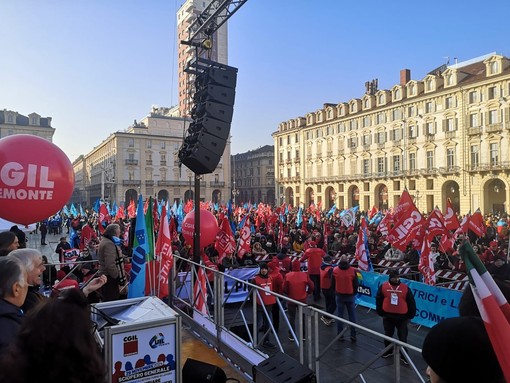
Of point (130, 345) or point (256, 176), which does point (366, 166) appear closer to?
point (256, 176)

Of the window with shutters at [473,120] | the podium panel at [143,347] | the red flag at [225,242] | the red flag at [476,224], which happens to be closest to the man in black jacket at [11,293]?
the podium panel at [143,347]

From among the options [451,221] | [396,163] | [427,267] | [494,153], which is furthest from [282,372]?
[396,163]

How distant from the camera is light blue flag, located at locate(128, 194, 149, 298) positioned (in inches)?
291

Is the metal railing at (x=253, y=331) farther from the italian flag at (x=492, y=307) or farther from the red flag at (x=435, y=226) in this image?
the red flag at (x=435, y=226)

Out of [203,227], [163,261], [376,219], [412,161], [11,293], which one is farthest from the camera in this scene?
[412,161]

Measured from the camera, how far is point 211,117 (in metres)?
8.34

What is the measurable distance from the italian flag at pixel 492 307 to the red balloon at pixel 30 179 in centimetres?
516

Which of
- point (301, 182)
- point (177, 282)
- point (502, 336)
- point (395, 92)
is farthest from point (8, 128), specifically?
point (502, 336)

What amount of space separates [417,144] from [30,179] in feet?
186

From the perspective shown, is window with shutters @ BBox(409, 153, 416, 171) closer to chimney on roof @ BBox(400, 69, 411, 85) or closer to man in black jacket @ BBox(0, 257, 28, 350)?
chimney on roof @ BBox(400, 69, 411, 85)

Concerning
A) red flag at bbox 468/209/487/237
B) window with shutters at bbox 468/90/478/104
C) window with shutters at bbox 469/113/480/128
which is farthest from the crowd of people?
window with shutters at bbox 468/90/478/104

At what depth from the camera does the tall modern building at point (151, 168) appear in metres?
76.6

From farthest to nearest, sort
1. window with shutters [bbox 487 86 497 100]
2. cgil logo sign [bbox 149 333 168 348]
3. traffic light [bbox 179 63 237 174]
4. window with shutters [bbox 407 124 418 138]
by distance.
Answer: window with shutters [bbox 407 124 418 138]
window with shutters [bbox 487 86 497 100]
traffic light [bbox 179 63 237 174]
cgil logo sign [bbox 149 333 168 348]

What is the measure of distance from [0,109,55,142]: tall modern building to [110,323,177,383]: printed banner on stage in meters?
79.3
